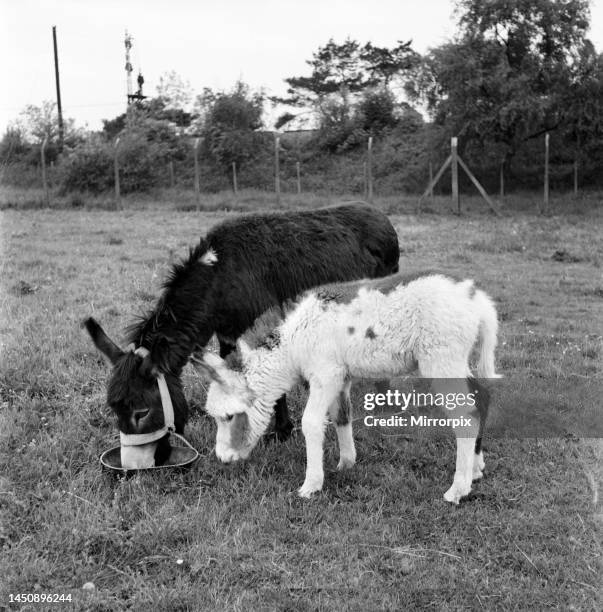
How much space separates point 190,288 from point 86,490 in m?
1.65

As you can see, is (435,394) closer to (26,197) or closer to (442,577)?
(442,577)

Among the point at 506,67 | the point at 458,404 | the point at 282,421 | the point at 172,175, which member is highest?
the point at 506,67

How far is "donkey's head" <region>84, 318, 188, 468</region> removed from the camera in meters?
4.55

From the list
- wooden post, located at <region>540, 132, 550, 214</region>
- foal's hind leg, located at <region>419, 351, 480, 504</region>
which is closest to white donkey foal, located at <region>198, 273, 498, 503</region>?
foal's hind leg, located at <region>419, 351, 480, 504</region>

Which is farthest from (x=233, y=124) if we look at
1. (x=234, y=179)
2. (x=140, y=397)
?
(x=140, y=397)

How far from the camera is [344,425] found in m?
Answer: 4.94

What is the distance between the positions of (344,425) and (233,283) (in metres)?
1.43

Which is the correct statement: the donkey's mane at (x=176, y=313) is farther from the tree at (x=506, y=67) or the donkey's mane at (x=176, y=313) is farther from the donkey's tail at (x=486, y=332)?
the tree at (x=506, y=67)

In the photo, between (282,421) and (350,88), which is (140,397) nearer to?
(282,421)

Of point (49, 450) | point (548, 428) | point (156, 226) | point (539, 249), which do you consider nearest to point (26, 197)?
point (156, 226)

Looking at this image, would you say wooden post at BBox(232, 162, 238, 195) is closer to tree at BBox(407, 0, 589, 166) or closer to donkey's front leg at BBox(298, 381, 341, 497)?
tree at BBox(407, 0, 589, 166)

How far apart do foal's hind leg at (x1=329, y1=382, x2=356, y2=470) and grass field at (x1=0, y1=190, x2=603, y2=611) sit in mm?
173

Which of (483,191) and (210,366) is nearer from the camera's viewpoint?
(210,366)

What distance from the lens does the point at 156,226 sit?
16.0 metres
